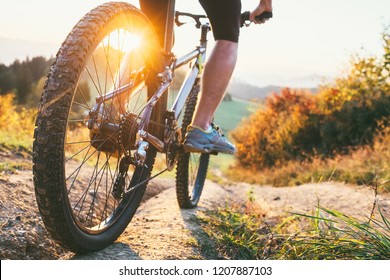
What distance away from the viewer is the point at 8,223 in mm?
2020

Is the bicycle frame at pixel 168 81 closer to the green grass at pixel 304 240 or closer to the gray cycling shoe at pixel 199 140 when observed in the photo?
the gray cycling shoe at pixel 199 140

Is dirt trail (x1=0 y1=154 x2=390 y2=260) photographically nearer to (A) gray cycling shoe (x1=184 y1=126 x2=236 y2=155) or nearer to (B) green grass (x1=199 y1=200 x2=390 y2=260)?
(B) green grass (x1=199 y1=200 x2=390 y2=260)

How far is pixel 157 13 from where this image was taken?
2.43 meters

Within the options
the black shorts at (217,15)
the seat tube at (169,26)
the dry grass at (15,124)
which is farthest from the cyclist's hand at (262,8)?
the dry grass at (15,124)

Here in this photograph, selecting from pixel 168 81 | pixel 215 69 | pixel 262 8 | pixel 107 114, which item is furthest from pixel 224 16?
pixel 107 114

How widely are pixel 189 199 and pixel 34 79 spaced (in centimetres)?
2466

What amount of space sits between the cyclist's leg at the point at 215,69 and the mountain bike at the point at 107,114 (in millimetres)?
127

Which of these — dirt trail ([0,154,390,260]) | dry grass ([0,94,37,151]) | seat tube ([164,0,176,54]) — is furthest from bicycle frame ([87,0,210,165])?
dry grass ([0,94,37,151])

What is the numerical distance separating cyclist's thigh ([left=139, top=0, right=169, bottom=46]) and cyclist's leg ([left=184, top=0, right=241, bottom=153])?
0.21 m

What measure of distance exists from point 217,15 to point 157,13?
0.32m

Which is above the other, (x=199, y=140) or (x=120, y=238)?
(x=199, y=140)

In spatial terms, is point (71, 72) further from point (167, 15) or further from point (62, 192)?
point (167, 15)

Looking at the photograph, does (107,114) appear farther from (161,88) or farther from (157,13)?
(157,13)
